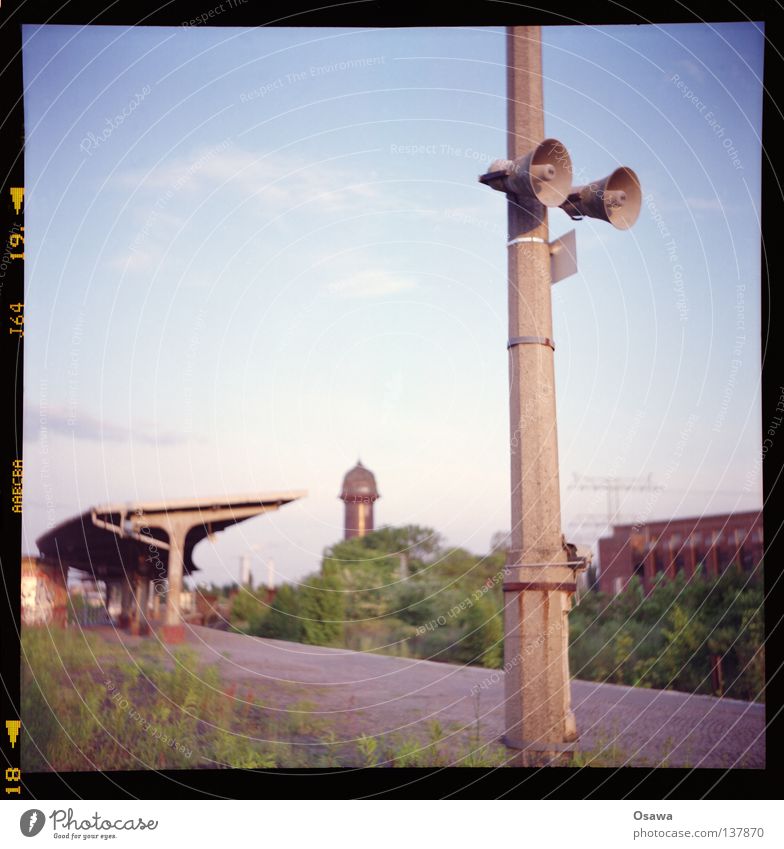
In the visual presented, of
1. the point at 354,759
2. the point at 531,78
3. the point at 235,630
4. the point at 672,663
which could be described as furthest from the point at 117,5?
the point at 672,663

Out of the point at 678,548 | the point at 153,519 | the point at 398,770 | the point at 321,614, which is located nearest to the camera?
the point at 398,770

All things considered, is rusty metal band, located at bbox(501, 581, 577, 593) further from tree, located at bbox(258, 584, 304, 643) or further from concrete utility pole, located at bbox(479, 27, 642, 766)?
tree, located at bbox(258, 584, 304, 643)

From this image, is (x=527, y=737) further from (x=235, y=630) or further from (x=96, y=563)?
(x=96, y=563)

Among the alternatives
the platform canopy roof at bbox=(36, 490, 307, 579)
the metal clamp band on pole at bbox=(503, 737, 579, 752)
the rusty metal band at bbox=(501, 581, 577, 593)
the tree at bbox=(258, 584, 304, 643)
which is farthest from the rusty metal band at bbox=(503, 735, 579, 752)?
the tree at bbox=(258, 584, 304, 643)

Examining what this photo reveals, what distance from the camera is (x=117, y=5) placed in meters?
7.38

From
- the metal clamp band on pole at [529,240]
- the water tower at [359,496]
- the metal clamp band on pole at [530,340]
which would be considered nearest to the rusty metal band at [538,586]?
the metal clamp band on pole at [530,340]

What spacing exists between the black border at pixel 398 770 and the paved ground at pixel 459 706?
31 cm

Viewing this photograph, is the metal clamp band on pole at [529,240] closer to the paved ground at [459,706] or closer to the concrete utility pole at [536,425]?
the concrete utility pole at [536,425]

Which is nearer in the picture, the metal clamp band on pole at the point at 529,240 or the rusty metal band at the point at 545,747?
the rusty metal band at the point at 545,747

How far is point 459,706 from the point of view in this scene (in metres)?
8.66

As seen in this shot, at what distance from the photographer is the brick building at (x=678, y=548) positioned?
47.4 feet

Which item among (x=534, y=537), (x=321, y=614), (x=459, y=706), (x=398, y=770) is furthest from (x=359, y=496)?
(x=398, y=770)

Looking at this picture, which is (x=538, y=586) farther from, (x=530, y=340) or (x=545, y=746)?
(x=530, y=340)

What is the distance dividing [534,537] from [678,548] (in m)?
11.5
